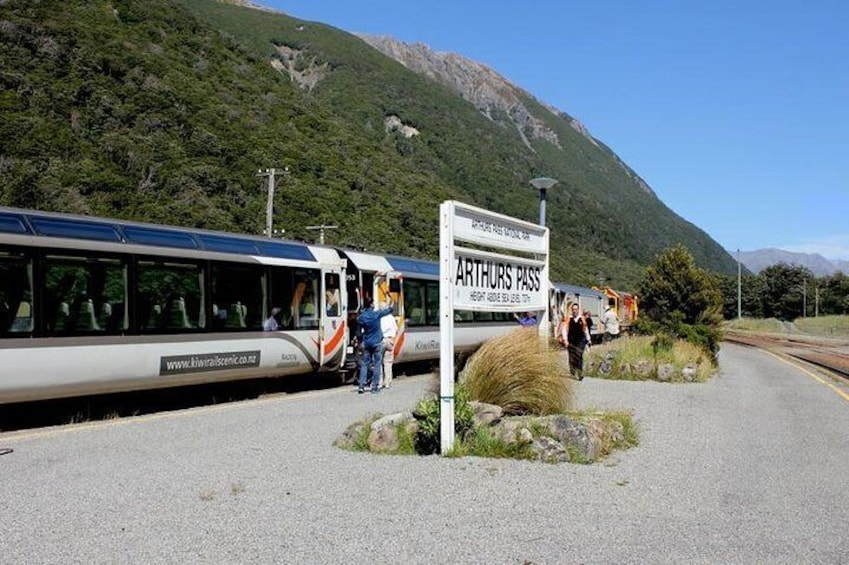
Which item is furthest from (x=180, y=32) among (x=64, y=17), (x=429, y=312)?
(x=429, y=312)

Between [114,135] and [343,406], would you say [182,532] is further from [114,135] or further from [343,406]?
[114,135]

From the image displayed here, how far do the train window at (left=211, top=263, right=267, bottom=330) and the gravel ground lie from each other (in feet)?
9.37

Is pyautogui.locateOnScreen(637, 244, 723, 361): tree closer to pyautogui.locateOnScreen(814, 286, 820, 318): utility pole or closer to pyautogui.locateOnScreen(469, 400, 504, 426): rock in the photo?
pyautogui.locateOnScreen(469, 400, 504, 426): rock

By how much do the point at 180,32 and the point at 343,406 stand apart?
6484 centimetres

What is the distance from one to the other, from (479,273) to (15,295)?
5.92 m

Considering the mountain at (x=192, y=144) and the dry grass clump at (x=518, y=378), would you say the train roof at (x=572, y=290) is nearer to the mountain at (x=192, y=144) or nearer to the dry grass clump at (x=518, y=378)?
the mountain at (x=192, y=144)

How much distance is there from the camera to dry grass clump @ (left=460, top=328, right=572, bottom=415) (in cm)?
1056

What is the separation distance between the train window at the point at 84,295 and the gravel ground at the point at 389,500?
1.40 metres

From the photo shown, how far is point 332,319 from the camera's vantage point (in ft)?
57.8

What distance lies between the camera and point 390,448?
949cm

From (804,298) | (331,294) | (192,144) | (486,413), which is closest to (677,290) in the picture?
(331,294)

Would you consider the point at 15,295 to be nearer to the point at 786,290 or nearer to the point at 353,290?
the point at 353,290

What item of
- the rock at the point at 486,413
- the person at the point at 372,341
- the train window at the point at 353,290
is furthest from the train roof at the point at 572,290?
the rock at the point at 486,413

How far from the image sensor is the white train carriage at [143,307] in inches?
437
